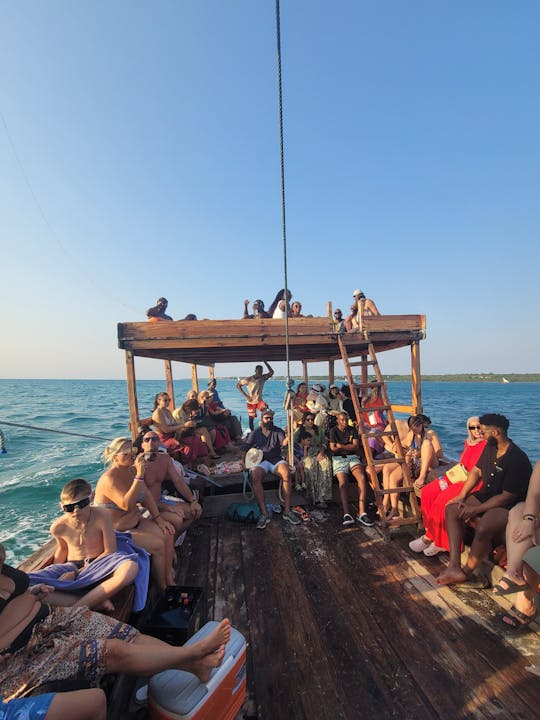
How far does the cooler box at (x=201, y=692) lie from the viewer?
1.62 meters

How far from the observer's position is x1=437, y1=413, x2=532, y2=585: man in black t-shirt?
3.01 meters

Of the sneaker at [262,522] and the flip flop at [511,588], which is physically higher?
the flip flop at [511,588]

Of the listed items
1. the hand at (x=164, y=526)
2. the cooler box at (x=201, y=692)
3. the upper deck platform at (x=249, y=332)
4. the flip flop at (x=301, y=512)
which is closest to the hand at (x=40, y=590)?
the cooler box at (x=201, y=692)

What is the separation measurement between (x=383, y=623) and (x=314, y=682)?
0.82 m

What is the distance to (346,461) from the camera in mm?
4977

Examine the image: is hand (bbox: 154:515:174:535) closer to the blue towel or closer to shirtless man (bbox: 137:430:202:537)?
shirtless man (bbox: 137:430:202:537)

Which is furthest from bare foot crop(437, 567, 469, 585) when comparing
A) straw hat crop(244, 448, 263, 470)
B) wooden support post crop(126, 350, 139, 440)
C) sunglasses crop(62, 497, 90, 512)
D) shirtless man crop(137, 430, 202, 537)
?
wooden support post crop(126, 350, 139, 440)

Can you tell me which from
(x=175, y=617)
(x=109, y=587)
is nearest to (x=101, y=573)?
(x=109, y=587)

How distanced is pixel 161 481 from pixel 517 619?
3621mm

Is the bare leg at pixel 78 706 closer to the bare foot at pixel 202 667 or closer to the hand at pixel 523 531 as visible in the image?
the bare foot at pixel 202 667

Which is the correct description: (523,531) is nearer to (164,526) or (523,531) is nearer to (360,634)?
(360,634)

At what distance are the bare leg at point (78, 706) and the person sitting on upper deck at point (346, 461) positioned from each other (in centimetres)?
356

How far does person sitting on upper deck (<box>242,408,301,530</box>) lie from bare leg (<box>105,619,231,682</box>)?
106 inches

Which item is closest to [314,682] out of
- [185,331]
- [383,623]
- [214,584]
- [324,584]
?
[383,623]
